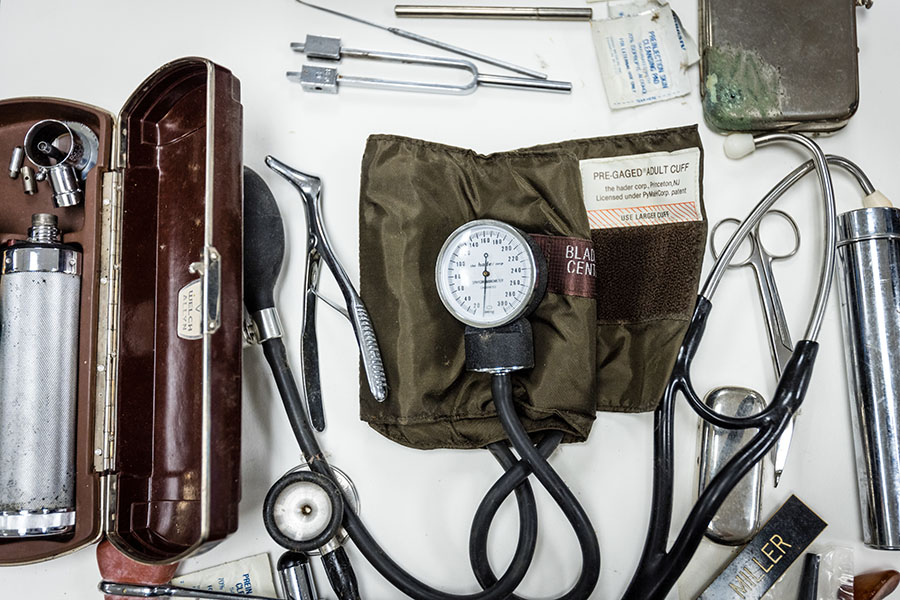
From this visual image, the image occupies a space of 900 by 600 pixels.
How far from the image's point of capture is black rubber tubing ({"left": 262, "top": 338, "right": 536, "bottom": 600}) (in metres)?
0.89

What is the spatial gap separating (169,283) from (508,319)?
44 cm

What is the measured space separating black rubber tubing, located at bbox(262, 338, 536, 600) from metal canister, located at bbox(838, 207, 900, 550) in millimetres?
428

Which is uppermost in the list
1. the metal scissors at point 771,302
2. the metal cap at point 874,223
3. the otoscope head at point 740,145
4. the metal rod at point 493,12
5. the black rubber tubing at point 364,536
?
the metal rod at point 493,12

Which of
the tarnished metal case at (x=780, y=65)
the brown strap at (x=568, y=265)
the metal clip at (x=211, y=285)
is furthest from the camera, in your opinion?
the tarnished metal case at (x=780, y=65)

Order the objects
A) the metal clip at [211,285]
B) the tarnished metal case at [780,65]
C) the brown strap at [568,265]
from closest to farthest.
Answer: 1. the metal clip at [211,285]
2. the brown strap at [568,265]
3. the tarnished metal case at [780,65]

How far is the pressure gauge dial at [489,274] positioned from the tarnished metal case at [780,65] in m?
0.42

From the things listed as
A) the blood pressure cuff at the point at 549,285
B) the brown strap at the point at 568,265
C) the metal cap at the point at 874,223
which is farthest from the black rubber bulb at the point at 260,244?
the metal cap at the point at 874,223

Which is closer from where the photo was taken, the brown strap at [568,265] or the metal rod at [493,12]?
the brown strap at [568,265]

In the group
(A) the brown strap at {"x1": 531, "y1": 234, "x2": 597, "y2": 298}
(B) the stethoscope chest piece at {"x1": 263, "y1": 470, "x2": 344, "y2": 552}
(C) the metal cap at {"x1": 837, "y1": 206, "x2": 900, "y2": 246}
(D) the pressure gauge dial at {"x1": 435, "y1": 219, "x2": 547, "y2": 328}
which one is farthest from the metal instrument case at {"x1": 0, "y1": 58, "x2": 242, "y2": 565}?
(C) the metal cap at {"x1": 837, "y1": 206, "x2": 900, "y2": 246}

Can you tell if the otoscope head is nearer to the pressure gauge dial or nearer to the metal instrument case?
the pressure gauge dial

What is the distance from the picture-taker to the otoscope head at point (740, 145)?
1026mm

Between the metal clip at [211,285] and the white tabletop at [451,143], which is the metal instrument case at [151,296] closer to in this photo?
the metal clip at [211,285]

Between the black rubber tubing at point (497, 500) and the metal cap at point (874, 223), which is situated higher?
the metal cap at point (874, 223)

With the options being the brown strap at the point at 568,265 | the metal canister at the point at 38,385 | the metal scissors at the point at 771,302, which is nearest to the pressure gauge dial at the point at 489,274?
the brown strap at the point at 568,265
